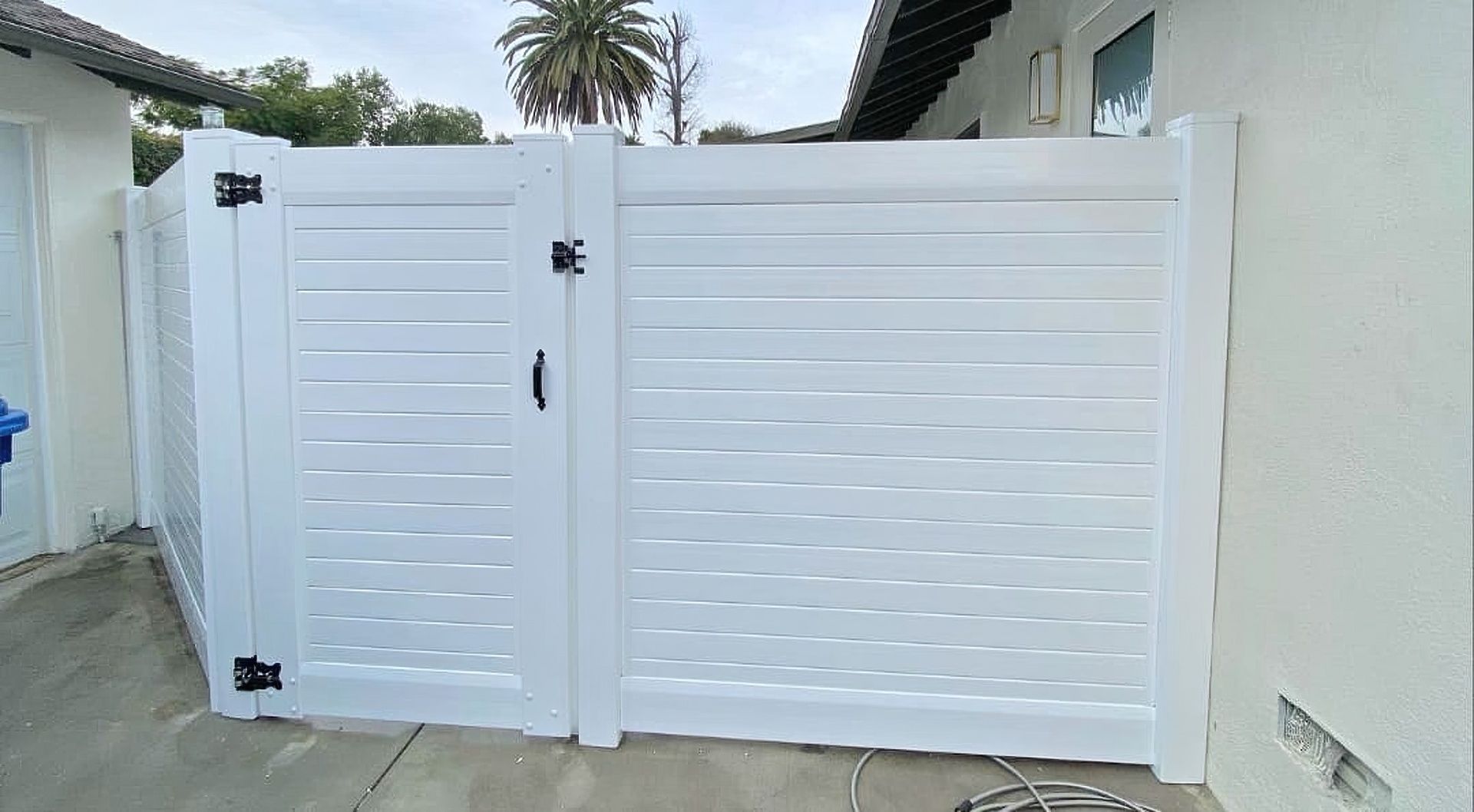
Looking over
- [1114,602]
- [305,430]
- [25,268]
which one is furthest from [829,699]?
[25,268]

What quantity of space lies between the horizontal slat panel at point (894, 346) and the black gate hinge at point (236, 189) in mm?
1492

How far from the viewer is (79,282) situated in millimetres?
5891

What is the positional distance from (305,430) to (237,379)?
1.03 feet

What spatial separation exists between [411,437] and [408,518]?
1.03ft

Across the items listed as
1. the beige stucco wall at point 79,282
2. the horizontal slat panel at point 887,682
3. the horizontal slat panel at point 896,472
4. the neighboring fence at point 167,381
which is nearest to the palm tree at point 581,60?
the beige stucco wall at point 79,282

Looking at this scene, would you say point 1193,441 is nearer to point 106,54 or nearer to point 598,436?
point 598,436

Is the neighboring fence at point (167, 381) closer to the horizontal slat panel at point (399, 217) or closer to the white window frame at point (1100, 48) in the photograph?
the horizontal slat panel at point (399, 217)

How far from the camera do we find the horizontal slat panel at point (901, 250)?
2955mm

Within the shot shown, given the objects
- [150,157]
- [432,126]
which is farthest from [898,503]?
[432,126]

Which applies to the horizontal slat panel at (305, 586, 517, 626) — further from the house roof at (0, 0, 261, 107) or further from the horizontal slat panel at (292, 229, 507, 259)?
the house roof at (0, 0, 261, 107)

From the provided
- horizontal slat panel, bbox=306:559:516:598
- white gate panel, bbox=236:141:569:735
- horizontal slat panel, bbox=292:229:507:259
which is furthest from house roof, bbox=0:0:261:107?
horizontal slat panel, bbox=306:559:516:598

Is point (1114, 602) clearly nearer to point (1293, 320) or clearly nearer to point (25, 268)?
point (1293, 320)

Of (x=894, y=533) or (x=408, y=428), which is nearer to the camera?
(x=894, y=533)

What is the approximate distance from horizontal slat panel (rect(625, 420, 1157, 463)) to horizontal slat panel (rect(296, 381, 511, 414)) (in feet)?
1.75
